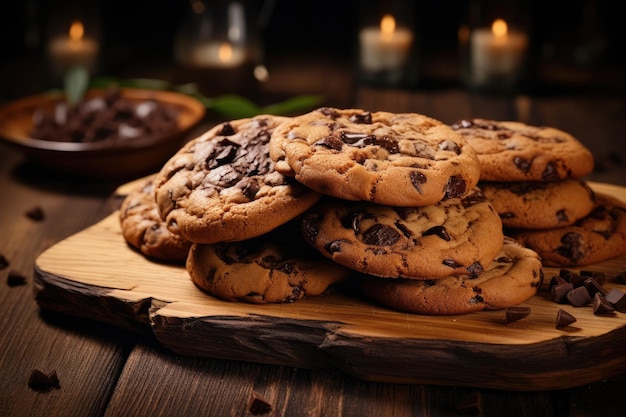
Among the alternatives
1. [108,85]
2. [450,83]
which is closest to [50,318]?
[108,85]

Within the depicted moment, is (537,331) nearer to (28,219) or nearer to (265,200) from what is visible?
(265,200)

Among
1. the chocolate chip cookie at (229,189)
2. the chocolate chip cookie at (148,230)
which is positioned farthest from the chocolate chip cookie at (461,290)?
the chocolate chip cookie at (148,230)

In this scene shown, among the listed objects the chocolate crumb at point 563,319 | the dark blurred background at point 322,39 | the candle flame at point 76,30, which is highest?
the candle flame at point 76,30

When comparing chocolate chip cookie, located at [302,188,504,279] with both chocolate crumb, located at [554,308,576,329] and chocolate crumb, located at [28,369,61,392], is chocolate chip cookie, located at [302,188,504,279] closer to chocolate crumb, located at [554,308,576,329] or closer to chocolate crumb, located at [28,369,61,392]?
chocolate crumb, located at [554,308,576,329]

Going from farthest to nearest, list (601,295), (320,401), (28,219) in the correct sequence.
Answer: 1. (28,219)
2. (601,295)
3. (320,401)

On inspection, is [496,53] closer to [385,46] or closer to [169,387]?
[385,46]

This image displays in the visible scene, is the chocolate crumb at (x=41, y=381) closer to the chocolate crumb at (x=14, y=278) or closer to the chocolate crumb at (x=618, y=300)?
the chocolate crumb at (x=14, y=278)
